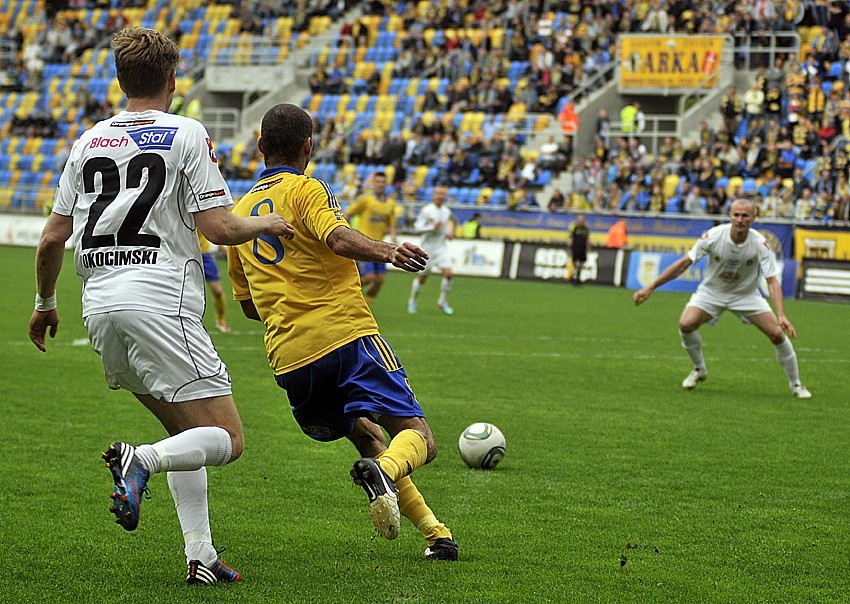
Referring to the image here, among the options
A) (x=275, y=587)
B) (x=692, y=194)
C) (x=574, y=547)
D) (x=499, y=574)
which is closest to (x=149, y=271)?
(x=275, y=587)

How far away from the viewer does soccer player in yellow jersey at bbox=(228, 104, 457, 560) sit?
5398 mm

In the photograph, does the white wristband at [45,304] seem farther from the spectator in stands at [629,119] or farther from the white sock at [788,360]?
the spectator in stands at [629,119]

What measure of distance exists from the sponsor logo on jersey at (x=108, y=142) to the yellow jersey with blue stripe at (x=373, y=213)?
579 inches

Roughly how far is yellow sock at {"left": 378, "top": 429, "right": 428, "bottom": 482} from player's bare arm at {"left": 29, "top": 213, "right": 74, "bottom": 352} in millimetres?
1510

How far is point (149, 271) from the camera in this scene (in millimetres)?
4789

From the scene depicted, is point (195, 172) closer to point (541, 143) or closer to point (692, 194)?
point (692, 194)

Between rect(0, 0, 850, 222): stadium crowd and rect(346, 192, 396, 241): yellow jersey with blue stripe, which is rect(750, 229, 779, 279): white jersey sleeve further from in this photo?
rect(0, 0, 850, 222): stadium crowd

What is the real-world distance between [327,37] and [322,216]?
129ft

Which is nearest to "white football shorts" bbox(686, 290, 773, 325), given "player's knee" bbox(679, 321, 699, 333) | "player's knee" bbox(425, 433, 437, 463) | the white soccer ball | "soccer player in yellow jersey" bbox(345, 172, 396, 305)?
"player's knee" bbox(679, 321, 699, 333)

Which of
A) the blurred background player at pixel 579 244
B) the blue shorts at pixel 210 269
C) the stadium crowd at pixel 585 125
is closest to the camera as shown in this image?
the blue shorts at pixel 210 269

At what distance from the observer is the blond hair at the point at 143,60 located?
4645 mm

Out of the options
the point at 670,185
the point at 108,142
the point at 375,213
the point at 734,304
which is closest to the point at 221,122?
the point at 670,185

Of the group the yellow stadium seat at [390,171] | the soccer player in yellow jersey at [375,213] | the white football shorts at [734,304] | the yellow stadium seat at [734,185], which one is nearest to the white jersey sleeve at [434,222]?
the soccer player in yellow jersey at [375,213]

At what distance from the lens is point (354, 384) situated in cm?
540
